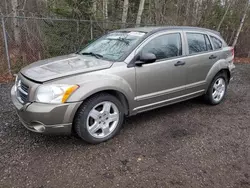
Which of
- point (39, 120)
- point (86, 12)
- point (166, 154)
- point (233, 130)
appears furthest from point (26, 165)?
point (86, 12)

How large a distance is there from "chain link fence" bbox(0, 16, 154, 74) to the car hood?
12.8 feet

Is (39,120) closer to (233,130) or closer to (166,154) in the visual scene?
(166,154)

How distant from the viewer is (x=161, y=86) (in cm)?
388

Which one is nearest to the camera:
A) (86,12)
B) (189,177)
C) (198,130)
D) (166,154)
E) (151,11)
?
(189,177)

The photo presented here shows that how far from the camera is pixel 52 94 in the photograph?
2.88 m

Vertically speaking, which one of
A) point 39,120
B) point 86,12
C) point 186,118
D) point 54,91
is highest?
point 86,12

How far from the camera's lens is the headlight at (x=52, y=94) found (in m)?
2.88

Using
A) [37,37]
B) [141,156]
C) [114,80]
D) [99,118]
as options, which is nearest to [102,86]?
[114,80]

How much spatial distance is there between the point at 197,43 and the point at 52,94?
301 cm

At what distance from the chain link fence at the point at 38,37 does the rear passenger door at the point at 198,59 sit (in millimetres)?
4771

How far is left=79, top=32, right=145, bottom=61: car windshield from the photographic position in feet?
12.1

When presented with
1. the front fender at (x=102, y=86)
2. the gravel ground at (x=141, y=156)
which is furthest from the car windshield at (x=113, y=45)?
the gravel ground at (x=141, y=156)

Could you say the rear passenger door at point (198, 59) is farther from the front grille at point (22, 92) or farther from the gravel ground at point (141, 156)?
the front grille at point (22, 92)

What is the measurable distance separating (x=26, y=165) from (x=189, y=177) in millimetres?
1969
